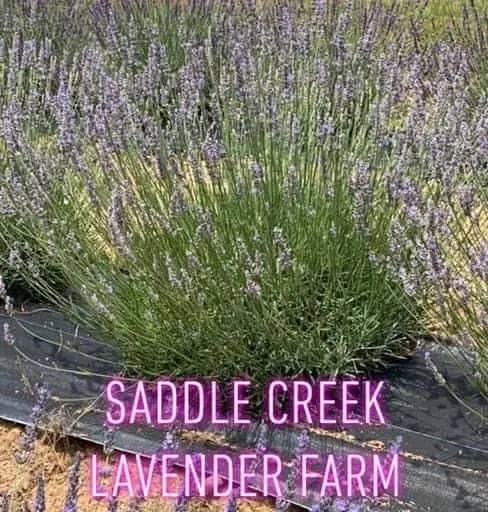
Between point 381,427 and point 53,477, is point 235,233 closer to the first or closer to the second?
point 381,427

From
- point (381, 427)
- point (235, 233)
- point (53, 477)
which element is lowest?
point (53, 477)

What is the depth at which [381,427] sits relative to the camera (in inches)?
94.7

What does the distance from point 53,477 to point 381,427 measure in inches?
35.5

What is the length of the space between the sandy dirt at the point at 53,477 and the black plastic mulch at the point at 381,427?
1.8 inches

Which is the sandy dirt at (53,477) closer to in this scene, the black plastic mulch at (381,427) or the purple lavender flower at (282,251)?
the black plastic mulch at (381,427)

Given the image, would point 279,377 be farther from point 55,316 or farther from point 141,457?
point 55,316

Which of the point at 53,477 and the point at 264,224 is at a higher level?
the point at 264,224

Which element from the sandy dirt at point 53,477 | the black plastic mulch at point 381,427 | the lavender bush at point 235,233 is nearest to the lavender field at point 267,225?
the lavender bush at point 235,233

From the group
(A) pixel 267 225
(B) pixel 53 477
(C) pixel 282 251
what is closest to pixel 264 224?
(A) pixel 267 225

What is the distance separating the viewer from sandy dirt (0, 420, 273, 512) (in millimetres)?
2174

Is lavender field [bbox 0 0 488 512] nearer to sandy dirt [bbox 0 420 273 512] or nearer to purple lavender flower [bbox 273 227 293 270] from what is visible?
purple lavender flower [bbox 273 227 293 270]

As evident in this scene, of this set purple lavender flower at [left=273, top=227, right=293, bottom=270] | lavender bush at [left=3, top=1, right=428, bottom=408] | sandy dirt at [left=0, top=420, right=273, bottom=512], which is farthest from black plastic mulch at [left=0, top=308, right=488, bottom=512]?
purple lavender flower at [left=273, top=227, right=293, bottom=270]

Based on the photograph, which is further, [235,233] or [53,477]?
[235,233]

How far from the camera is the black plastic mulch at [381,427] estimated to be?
214 centimetres
